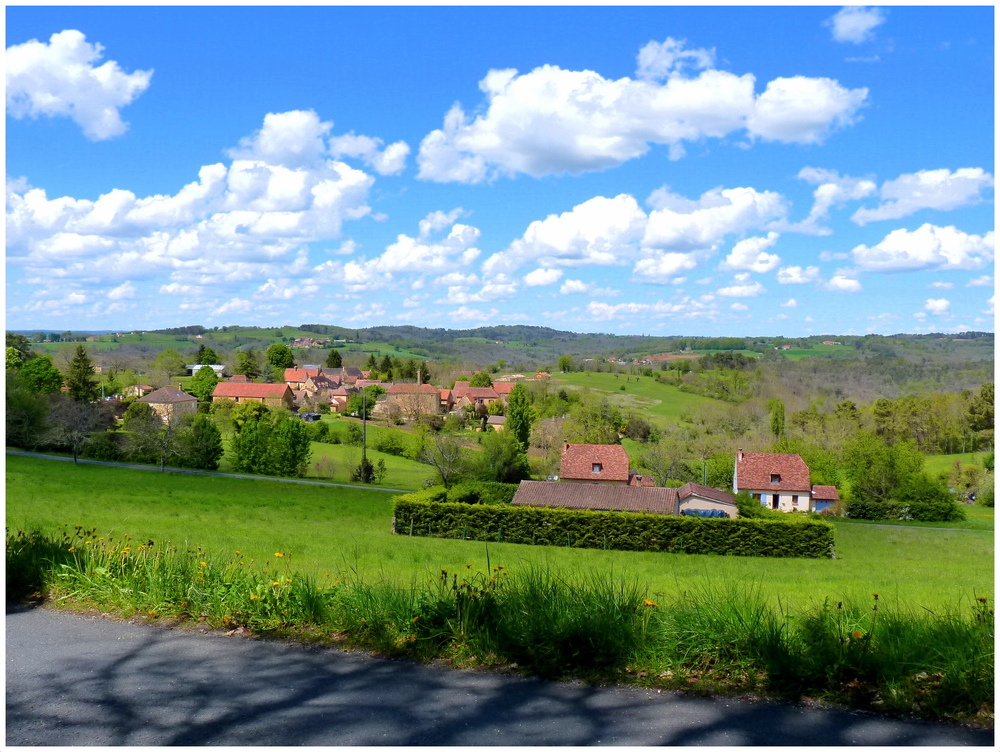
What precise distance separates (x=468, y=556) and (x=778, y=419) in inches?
2599

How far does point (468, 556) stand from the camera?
18.5 meters

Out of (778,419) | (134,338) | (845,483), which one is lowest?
(845,483)

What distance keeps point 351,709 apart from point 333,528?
21.7 meters

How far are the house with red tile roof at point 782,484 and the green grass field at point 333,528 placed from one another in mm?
8644

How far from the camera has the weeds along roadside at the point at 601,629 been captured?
4195 mm

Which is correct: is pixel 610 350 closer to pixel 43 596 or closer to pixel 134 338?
pixel 134 338

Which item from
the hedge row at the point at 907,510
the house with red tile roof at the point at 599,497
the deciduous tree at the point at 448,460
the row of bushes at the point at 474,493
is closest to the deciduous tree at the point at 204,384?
the deciduous tree at the point at 448,460

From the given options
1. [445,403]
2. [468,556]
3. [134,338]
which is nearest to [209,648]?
[468,556]

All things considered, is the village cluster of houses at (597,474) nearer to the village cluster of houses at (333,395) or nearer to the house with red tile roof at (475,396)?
the house with red tile roof at (475,396)

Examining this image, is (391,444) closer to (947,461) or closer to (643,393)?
(643,393)

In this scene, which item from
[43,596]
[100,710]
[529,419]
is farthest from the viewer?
[529,419]

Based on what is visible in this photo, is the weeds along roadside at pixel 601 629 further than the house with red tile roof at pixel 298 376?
No

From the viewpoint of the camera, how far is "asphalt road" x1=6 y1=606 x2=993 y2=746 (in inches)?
143

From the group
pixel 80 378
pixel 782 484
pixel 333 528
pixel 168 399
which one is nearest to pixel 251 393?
pixel 168 399
